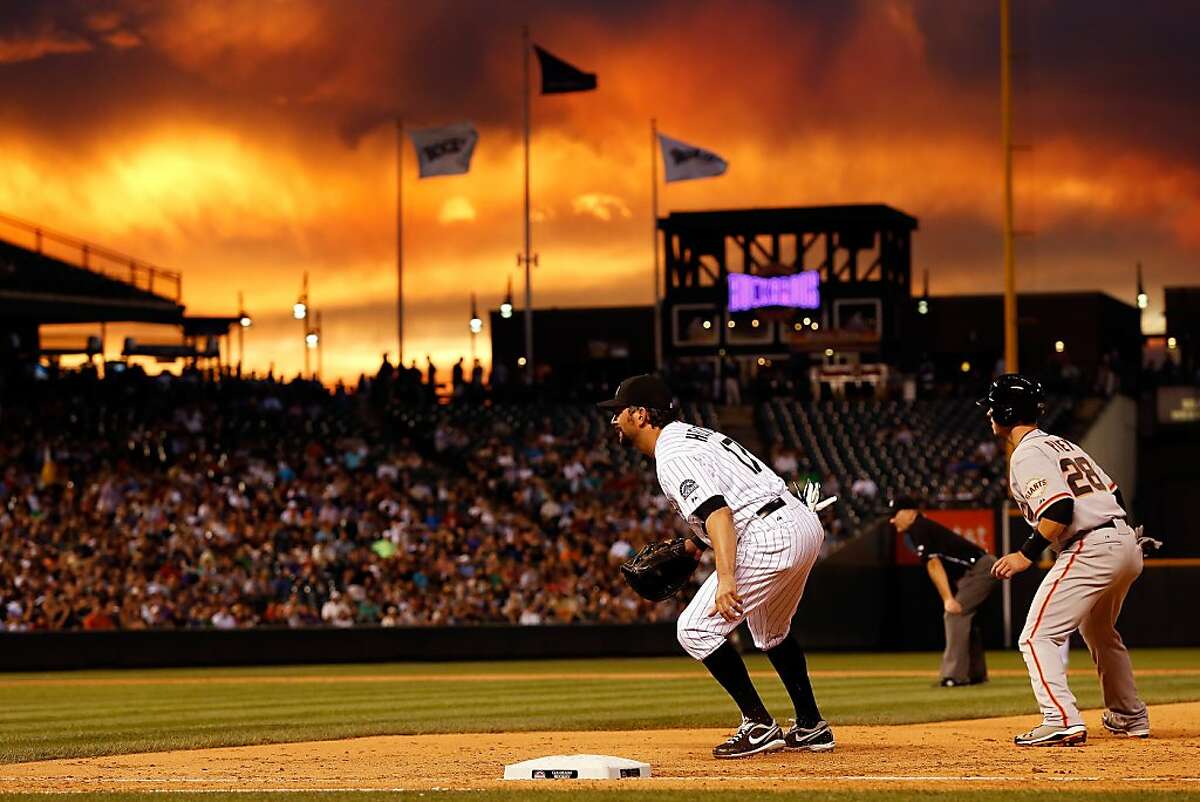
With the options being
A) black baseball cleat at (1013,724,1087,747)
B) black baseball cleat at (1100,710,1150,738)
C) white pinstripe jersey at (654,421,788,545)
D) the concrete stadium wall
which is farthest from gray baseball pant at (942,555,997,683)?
the concrete stadium wall

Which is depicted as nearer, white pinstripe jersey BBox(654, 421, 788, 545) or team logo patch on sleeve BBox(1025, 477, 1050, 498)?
white pinstripe jersey BBox(654, 421, 788, 545)

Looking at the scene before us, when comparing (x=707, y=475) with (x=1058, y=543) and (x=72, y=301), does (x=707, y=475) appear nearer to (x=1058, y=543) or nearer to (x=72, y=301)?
(x=1058, y=543)

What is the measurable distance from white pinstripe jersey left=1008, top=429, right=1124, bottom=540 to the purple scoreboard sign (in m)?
46.2

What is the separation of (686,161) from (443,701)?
1088 inches

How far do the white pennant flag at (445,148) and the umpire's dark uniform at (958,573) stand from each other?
88.1 feet

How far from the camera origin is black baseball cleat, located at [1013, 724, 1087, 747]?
8484mm

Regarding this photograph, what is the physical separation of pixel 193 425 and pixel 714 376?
11.5 metres

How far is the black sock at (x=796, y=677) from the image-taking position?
8516 mm

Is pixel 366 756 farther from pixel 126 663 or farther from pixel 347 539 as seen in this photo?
pixel 347 539

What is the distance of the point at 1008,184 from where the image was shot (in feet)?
70.9

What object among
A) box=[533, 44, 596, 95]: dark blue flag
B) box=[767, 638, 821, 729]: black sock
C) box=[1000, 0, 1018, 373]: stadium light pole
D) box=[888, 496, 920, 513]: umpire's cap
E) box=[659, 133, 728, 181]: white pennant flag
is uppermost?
box=[533, 44, 596, 95]: dark blue flag

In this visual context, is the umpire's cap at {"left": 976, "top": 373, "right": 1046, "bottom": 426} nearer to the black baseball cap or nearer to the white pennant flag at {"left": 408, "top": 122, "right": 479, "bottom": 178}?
the black baseball cap

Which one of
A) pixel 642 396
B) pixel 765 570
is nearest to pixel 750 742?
pixel 765 570

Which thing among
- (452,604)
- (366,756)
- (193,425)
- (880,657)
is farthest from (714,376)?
(366,756)
